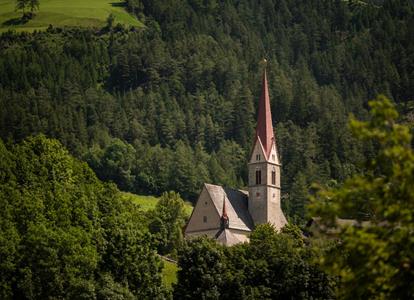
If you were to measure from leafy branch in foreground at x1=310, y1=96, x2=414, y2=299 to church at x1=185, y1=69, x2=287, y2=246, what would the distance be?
81217 millimetres

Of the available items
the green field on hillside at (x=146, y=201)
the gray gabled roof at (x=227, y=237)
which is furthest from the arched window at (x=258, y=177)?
the green field on hillside at (x=146, y=201)

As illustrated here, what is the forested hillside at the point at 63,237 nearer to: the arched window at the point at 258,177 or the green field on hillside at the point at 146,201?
the arched window at the point at 258,177

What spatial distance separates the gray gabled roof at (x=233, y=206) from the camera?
109125 millimetres

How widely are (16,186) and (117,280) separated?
10.6 meters

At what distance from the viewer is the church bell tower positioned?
11294cm

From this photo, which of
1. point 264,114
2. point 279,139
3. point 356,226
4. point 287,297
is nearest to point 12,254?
point 287,297

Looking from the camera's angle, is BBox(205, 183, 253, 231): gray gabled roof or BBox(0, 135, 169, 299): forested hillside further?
BBox(205, 183, 253, 231): gray gabled roof

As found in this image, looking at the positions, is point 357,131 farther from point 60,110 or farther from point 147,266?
point 60,110

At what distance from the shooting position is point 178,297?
69500 mm

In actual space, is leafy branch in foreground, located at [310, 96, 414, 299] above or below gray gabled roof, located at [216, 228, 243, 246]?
below

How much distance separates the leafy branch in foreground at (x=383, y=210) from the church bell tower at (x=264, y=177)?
88.3 meters

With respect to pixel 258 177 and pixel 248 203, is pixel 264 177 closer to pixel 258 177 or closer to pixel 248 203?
pixel 258 177

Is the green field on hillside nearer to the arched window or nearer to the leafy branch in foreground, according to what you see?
the arched window

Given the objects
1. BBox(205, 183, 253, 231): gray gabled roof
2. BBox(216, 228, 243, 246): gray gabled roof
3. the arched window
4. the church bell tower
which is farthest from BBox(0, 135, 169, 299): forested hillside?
the arched window
